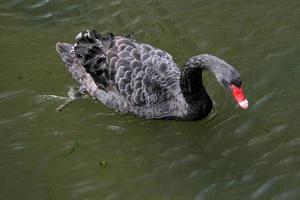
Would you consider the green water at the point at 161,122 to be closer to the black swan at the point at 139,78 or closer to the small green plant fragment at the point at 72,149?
the small green plant fragment at the point at 72,149

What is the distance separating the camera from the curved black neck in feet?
18.9

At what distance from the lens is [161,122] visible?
20.0ft

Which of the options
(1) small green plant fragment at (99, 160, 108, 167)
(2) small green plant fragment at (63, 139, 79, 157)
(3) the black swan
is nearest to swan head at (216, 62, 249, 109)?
(3) the black swan

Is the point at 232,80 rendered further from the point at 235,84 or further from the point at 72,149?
the point at 72,149

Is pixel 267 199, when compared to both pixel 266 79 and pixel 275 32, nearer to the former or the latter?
pixel 266 79

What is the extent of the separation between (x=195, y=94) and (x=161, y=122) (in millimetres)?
520

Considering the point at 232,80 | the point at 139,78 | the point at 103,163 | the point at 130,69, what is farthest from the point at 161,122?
the point at 232,80

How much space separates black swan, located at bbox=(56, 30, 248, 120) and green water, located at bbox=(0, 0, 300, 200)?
0.47 feet

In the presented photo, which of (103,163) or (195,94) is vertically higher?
(195,94)

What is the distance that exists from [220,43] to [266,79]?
898 millimetres

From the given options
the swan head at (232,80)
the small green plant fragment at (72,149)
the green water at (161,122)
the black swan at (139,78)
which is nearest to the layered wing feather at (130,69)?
the black swan at (139,78)

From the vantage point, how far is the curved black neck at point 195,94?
5.75 meters

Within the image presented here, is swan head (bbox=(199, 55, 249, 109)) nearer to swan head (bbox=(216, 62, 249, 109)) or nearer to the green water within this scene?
swan head (bbox=(216, 62, 249, 109))

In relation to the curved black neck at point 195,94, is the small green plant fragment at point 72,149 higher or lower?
lower
